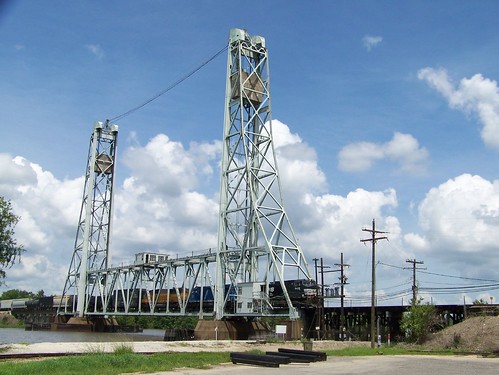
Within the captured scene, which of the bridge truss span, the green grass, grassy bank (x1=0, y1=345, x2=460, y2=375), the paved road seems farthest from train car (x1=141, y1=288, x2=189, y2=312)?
the paved road

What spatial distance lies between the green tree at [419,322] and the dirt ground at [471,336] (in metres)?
1.24

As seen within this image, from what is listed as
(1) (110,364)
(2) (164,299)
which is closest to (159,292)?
(2) (164,299)

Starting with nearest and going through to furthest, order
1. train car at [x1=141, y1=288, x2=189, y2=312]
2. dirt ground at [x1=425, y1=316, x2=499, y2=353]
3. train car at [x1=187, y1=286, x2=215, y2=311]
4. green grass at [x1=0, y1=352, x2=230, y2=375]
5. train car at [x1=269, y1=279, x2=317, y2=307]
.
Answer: green grass at [x1=0, y1=352, x2=230, y2=375] < dirt ground at [x1=425, y1=316, x2=499, y2=353] < train car at [x1=269, y1=279, x2=317, y2=307] < train car at [x1=187, y1=286, x2=215, y2=311] < train car at [x1=141, y1=288, x2=189, y2=312]

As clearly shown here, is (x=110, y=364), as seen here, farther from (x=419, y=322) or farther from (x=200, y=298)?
(x=200, y=298)

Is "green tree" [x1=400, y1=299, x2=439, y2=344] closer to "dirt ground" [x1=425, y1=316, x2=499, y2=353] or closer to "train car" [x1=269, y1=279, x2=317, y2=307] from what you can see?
"dirt ground" [x1=425, y1=316, x2=499, y2=353]

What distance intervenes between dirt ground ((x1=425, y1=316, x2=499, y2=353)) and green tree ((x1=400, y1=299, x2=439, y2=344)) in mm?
1237

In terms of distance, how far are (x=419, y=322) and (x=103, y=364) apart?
112ft

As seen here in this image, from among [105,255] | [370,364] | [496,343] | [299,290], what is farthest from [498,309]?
[105,255]

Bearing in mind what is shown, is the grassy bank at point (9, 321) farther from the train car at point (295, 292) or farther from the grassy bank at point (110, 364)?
the grassy bank at point (110, 364)

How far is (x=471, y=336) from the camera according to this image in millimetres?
45188

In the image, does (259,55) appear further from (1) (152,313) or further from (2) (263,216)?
(1) (152,313)

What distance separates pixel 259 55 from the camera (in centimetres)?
6381

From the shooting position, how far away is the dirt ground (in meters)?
42.8

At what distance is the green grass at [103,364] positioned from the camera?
22.2 metres
